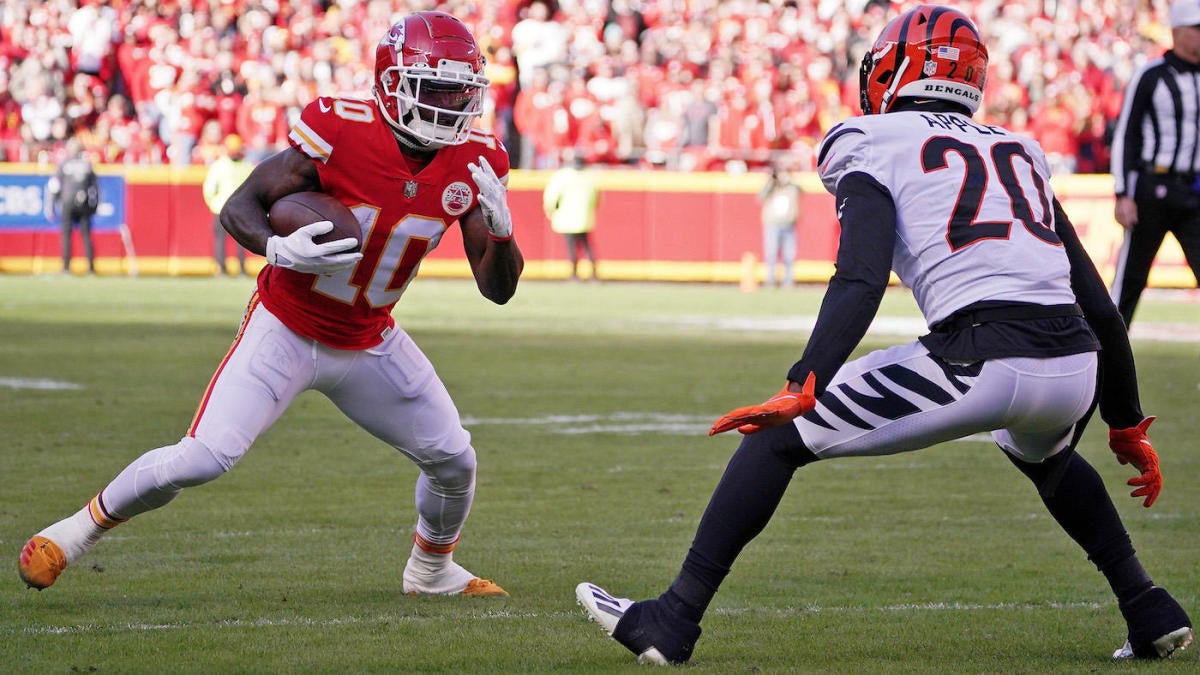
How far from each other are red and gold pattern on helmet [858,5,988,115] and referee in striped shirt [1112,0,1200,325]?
5.03m

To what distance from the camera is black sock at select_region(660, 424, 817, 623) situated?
12.6ft

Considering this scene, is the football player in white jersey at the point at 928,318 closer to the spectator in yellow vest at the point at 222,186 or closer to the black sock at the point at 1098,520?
the black sock at the point at 1098,520

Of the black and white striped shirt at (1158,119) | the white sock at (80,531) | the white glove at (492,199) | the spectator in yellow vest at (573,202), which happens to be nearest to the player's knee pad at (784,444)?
the white glove at (492,199)

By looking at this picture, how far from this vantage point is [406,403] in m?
4.87

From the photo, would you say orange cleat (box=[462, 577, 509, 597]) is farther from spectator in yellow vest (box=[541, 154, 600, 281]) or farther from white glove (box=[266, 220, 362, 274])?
spectator in yellow vest (box=[541, 154, 600, 281])

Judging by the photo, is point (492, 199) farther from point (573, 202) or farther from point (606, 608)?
point (573, 202)

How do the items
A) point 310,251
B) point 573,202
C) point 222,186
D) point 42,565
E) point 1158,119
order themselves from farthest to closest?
point 222,186 → point 573,202 → point 1158,119 → point 42,565 → point 310,251

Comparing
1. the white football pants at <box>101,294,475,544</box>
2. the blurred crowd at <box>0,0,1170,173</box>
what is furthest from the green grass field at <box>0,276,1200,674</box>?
the blurred crowd at <box>0,0,1170,173</box>

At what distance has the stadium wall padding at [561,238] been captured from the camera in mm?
22188

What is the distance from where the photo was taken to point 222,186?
21781 mm

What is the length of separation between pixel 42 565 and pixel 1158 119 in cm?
642

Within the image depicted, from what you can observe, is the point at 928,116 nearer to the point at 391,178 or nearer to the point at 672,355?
the point at 391,178

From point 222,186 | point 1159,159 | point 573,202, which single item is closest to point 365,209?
point 1159,159

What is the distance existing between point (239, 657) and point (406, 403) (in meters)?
Answer: 1.01
